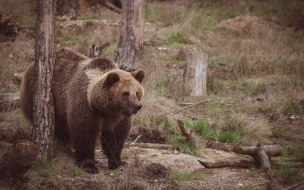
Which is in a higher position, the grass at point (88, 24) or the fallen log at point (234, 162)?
the grass at point (88, 24)

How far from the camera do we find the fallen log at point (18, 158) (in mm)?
4621

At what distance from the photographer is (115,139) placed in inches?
243

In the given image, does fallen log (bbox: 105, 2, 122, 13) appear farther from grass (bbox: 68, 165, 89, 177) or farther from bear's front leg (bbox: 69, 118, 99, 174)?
grass (bbox: 68, 165, 89, 177)

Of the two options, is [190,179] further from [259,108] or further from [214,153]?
[259,108]

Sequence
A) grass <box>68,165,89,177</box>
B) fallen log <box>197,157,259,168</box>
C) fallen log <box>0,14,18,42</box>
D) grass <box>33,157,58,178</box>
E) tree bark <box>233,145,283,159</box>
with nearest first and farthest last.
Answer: grass <box>33,157,58,178</box> < grass <box>68,165,89,177</box> < tree bark <box>233,145,283,159</box> < fallen log <box>197,157,259,168</box> < fallen log <box>0,14,18,42</box>

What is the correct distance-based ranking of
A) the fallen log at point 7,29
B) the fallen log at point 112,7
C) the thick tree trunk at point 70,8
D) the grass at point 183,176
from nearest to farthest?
the grass at point 183,176
the fallen log at point 7,29
the thick tree trunk at point 70,8
the fallen log at point 112,7

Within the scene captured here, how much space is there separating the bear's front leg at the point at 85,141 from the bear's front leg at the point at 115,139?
223 millimetres

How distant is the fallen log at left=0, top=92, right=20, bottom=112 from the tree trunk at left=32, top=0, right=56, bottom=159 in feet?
8.04

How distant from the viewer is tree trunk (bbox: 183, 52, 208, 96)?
32.9 ft

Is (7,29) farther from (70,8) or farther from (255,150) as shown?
(255,150)

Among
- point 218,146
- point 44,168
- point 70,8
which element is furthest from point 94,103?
point 70,8

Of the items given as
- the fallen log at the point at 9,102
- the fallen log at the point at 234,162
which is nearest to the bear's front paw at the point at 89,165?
the fallen log at the point at 234,162

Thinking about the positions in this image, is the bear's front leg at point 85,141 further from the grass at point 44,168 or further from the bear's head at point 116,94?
the grass at point 44,168

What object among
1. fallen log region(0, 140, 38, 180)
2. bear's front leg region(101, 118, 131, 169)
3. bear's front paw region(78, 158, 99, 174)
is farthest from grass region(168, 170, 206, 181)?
fallen log region(0, 140, 38, 180)
